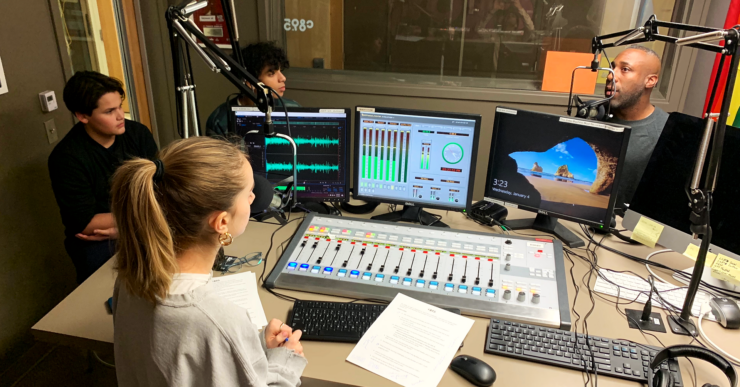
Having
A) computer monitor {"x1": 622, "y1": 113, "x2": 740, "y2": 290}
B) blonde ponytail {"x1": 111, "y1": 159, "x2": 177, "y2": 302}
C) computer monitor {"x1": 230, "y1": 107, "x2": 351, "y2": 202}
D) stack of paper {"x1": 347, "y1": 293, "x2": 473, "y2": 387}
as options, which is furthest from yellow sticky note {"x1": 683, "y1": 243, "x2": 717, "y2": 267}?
blonde ponytail {"x1": 111, "y1": 159, "x2": 177, "y2": 302}

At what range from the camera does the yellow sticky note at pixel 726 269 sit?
1455mm

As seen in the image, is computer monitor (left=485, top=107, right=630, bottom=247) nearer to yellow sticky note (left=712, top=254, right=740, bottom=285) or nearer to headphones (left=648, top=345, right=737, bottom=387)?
yellow sticky note (left=712, top=254, right=740, bottom=285)

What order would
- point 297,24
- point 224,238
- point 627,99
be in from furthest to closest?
point 297,24 < point 627,99 < point 224,238

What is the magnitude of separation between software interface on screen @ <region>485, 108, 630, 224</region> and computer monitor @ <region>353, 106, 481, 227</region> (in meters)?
0.15

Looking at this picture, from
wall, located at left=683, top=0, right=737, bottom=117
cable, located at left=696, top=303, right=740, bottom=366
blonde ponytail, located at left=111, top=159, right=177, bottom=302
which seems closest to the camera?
blonde ponytail, located at left=111, top=159, right=177, bottom=302

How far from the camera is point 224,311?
95cm

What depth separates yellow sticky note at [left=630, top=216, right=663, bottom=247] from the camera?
1663 mm

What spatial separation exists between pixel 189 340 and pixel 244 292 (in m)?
0.57

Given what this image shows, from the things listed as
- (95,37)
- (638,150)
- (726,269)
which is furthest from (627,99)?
(95,37)

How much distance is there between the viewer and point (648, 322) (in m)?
1.41

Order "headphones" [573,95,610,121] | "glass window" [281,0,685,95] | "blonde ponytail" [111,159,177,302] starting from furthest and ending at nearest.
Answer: "glass window" [281,0,685,95] → "headphones" [573,95,610,121] → "blonde ponytail" [111,159,177,302]

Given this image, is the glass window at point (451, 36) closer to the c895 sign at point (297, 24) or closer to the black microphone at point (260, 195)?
the c895 sign at point (297, 24)

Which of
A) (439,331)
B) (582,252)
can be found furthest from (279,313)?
(582,252)

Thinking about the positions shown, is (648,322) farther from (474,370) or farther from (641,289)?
Result: (474,370)
